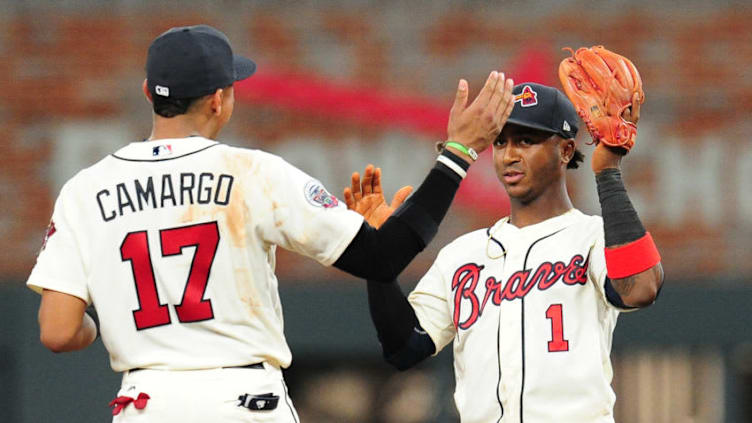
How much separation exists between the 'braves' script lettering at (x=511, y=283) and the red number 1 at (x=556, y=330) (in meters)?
0.08

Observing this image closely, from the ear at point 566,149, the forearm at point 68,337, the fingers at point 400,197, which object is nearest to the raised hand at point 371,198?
the fingers at point 400,197

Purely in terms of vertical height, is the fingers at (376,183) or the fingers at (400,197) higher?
the fingers at (376,183)

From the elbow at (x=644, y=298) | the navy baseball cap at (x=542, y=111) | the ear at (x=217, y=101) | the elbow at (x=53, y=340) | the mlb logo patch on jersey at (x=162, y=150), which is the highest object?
the navy baseball cap at (x=542, y=111)

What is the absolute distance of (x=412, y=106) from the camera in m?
8.78

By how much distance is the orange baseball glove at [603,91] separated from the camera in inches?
146

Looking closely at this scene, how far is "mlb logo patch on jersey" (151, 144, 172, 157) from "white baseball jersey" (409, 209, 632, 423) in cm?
115

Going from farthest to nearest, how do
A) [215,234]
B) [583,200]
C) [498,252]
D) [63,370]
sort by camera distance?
[583,200] < [63,370] < [498,252] < [215,234]

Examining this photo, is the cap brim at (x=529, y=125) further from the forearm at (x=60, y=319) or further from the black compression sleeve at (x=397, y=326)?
the forearm at (x=60, y=319)

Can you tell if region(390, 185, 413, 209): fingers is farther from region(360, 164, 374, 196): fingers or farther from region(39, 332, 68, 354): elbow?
region(39, 332, 68, 354): elbow

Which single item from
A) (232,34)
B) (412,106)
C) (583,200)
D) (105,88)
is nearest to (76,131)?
(105,88)

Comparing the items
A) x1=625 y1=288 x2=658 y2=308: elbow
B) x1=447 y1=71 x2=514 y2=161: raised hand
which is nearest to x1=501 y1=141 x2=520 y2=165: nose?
x1=447 y1=71 x2=514 y2=161: raised hand

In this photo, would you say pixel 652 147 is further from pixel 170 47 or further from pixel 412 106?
pixel 170 47

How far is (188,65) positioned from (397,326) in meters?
1.13

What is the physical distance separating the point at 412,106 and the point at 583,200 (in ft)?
4.36
